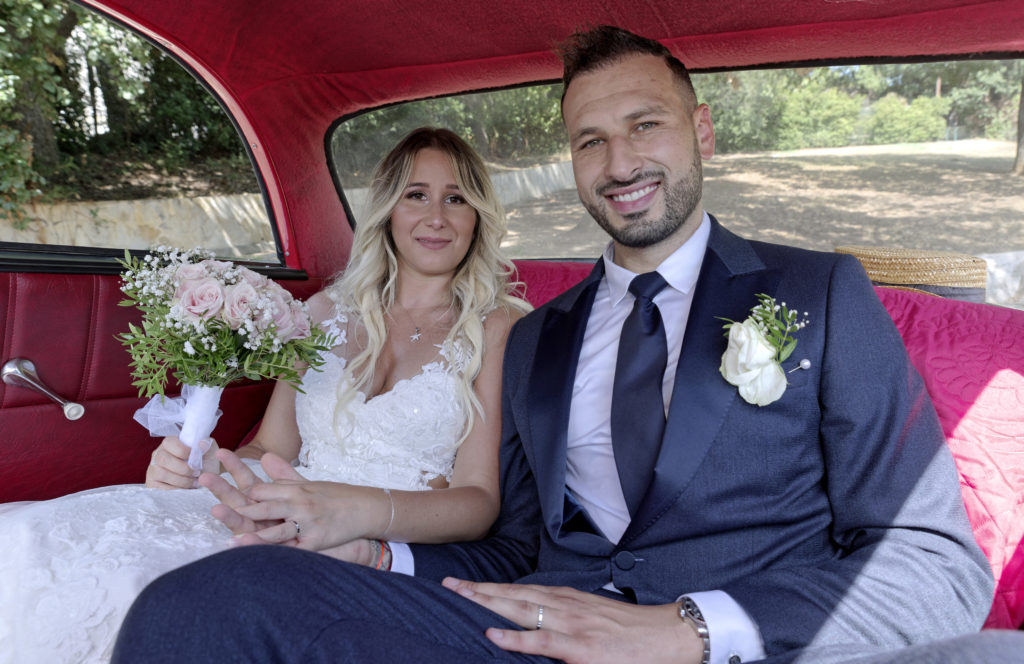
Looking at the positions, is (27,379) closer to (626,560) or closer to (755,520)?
(626,560)

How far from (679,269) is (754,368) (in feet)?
1.57

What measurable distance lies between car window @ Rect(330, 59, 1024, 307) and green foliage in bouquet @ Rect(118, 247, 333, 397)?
3.63 metres

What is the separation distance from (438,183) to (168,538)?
5.20 ft

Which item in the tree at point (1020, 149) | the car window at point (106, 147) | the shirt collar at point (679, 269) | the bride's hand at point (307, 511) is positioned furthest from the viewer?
Answer: the tree at point (1020, 149)

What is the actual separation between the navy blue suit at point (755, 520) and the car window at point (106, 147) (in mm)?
2902

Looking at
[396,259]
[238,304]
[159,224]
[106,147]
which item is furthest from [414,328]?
[106,147]

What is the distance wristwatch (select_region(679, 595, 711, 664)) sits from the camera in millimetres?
1504

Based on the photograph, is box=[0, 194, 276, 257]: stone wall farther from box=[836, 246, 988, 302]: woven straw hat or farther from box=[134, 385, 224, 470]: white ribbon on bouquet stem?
box=[836, 246, 988, 302]: woven straw hat

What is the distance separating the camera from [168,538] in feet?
6.64

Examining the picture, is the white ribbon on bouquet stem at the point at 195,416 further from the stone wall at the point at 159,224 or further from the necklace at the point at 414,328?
the stone wall at the point at 159,224

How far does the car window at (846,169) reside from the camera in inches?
260

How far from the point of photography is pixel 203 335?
2.19 metres

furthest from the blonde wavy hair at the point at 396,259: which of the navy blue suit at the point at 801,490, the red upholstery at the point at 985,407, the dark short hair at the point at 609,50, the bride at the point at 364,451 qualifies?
the red upholstery at the point at 985,407

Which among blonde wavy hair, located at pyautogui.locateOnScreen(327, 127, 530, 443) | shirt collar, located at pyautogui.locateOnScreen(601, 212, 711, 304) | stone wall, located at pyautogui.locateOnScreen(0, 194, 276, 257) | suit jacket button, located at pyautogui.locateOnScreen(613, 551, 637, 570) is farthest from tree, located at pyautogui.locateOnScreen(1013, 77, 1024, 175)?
suit jacket button, located at pyautogui.locateOnScreen(613, 551, 637, 570)
